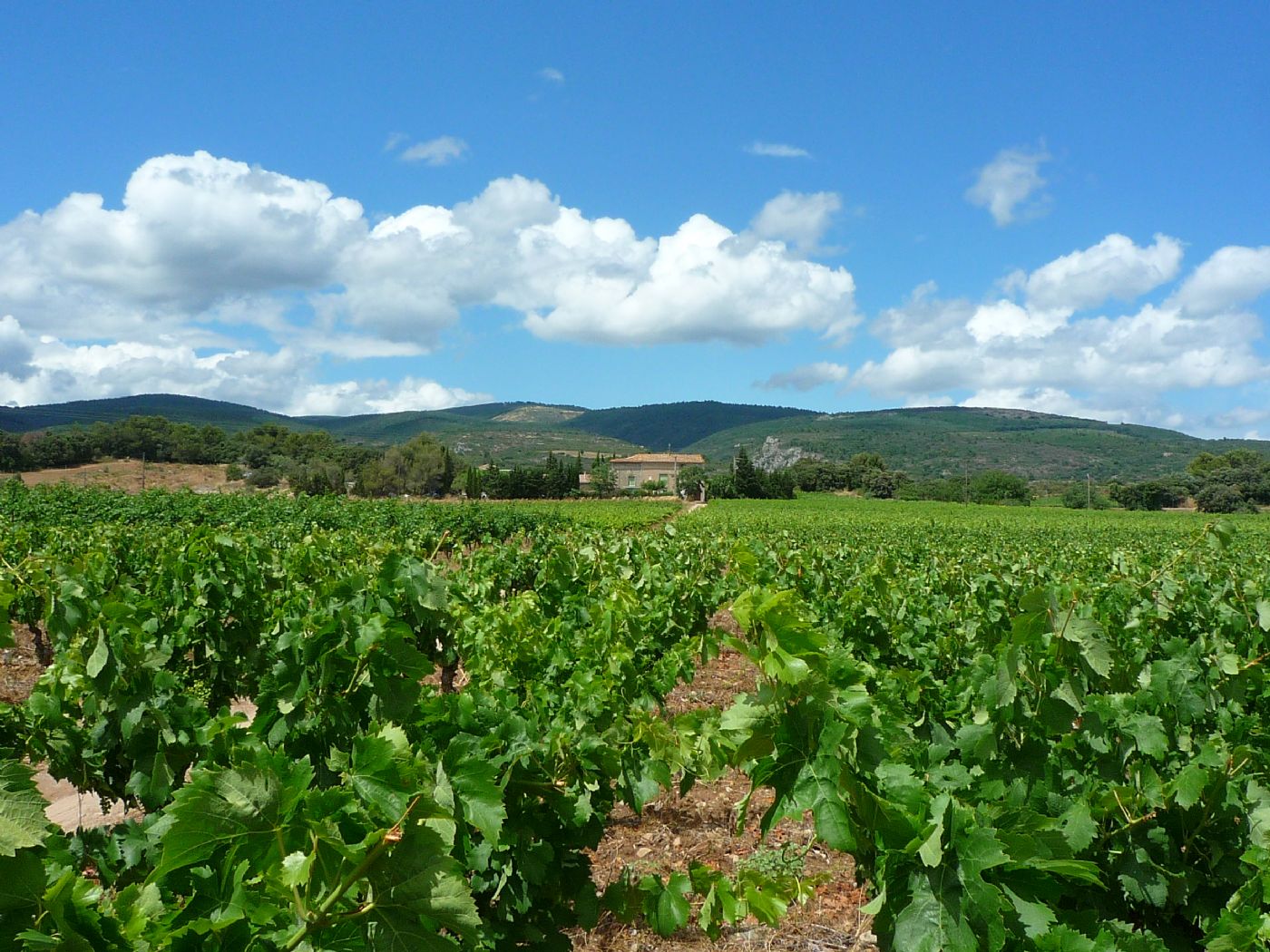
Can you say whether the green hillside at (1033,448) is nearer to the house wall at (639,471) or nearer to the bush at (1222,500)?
the house wall at (639,471)

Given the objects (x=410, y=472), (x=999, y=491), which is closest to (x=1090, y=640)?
(x=410, y=472)

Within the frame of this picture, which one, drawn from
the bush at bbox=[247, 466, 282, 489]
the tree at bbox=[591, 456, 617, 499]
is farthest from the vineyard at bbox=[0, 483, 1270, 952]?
the tree at bbox=[591, 456, 617, 499]

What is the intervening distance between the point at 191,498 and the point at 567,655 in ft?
137

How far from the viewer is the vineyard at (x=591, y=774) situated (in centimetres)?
136

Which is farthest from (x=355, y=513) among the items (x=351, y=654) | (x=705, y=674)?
(x=351, y=654)

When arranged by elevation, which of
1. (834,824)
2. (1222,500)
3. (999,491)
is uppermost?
(834,824)

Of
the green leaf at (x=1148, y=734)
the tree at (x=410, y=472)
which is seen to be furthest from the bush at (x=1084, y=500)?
the green leaf at (x=1148, y=734)

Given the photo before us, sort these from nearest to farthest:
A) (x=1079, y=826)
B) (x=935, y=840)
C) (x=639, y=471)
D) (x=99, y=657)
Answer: (x=935, y=840), (x=1079, y=826), (x=99, y=657), (x=639, y=471)

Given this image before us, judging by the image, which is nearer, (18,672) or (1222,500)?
(18,672)

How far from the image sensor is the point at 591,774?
3121 mm

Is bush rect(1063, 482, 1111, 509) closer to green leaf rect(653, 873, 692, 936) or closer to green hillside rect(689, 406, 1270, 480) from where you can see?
green hillside rect(689, 406, 1270, 480)

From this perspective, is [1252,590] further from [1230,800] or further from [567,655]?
[567,655]

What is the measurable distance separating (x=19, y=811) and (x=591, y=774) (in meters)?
2.10

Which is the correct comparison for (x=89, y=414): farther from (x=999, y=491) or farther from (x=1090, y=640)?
(x=1090, y=640)
